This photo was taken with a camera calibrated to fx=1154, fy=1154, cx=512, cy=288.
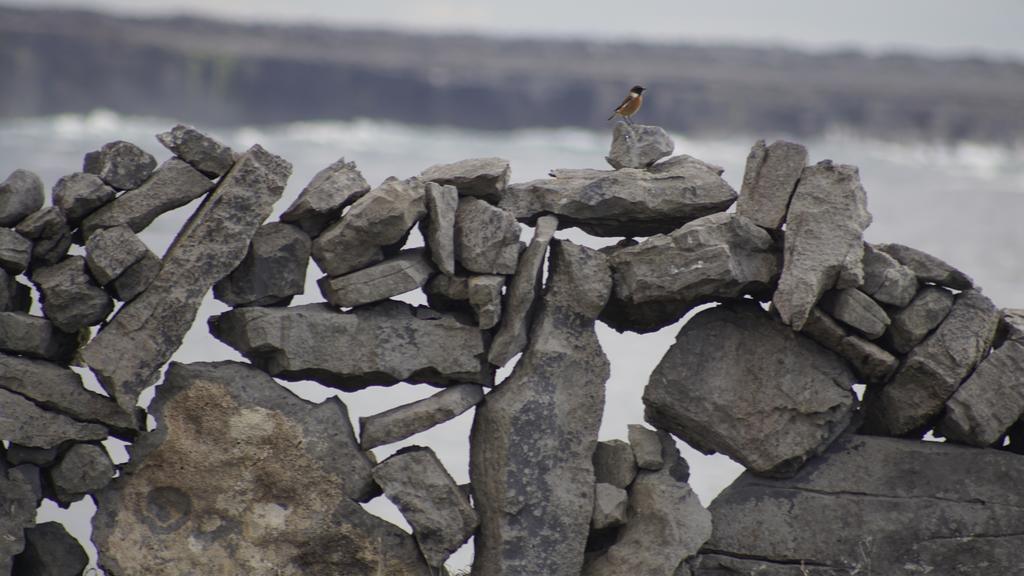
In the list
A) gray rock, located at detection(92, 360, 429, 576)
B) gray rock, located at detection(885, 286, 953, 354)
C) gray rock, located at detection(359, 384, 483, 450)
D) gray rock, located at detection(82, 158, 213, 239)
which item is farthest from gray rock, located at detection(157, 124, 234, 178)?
gray rock, located at detection(885, 286, 953, 354)

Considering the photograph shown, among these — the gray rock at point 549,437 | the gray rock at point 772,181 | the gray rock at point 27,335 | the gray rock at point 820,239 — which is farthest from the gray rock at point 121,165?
the gray rock at point 820,239

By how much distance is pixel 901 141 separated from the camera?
50.3 meters

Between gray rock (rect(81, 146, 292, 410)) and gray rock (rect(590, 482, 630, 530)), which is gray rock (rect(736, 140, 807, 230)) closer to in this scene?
gray rock (rect(590, 482, 630, 530))

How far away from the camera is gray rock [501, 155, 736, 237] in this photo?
276 inches

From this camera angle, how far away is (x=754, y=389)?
7129 mm

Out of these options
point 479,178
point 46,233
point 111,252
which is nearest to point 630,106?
point 479,178

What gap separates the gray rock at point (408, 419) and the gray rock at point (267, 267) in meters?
0.94

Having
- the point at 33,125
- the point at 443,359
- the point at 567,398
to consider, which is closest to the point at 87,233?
the point at 443,359

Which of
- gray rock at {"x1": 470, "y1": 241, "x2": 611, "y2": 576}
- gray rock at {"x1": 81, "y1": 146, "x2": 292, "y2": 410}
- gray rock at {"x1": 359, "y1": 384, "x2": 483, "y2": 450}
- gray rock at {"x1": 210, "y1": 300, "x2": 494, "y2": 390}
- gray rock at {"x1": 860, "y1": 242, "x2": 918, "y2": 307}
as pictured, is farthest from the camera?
gray rock at {"x1": 860, "y1": 242, "x2": 918, "y2": 307}

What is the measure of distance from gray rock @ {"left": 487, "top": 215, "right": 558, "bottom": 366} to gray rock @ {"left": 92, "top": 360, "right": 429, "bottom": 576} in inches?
40.5

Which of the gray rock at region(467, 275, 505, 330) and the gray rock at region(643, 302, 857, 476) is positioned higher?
the gray rock at region(467, 275, 505, 330)

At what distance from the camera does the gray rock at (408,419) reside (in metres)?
6.73

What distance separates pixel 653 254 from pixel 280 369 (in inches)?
90.6

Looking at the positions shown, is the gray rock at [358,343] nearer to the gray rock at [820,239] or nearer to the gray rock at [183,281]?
the gray rock at [183,281]
